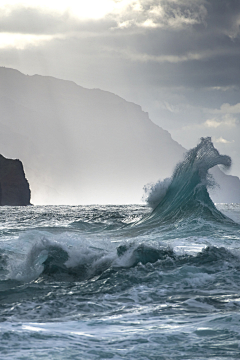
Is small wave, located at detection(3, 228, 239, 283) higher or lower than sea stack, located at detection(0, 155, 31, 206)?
lower

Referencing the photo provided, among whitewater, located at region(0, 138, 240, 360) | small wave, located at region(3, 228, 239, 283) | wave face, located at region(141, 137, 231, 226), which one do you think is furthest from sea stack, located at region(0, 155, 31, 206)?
small wave, located at region(3, 228, 239, 283)

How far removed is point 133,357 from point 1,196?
82952mm

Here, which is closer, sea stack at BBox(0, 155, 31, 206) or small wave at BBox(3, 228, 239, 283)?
small wave at BBox(3, 228, 239, 283)

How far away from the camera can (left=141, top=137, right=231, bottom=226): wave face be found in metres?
20.4

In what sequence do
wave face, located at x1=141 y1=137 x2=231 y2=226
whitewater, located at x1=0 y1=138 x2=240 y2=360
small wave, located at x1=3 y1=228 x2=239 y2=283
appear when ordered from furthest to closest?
wave face, located at x1=141 y1=137 x2=231 y2=226 → small wave, located at x1=3 y1=228 x2=239 y2=283 → whitewater, located at x1=0 y1=138 x2=240 y2=360

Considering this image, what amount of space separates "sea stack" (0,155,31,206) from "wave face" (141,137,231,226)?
62.8 meters

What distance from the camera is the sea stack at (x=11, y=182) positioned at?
83.0 metres

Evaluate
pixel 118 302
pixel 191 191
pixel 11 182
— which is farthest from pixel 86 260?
pixel 11 182

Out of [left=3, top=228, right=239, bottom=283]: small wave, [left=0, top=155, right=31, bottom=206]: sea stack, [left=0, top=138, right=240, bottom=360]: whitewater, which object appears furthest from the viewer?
[left=0, top=155, right=31, bottom=206]: sea stack

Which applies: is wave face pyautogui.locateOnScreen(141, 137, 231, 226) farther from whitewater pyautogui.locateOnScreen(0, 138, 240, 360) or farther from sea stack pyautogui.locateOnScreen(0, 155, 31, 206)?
sea stack pyautogui.locateOnScreen(0, 155, 31, 206)

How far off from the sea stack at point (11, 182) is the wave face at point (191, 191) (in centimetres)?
6279

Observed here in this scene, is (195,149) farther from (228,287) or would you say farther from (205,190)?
(228,287)

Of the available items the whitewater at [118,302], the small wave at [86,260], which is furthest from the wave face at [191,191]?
the small wave at [86,260]

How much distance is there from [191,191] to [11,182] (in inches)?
2674
